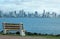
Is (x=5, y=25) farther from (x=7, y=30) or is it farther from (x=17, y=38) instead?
(x=17, y=38)

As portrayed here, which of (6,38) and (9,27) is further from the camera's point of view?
(9,27)

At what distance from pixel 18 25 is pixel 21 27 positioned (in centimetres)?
30

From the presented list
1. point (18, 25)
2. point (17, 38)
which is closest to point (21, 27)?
point (18, 25)

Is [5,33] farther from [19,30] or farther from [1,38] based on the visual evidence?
[1,38]

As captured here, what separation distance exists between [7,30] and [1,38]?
346 cm

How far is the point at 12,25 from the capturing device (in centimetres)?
1988

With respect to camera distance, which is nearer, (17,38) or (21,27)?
(17,38)

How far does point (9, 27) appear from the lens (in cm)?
2000

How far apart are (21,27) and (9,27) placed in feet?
3.27

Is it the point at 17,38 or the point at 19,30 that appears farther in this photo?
the point at 19,30

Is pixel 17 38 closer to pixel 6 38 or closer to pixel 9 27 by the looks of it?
pixel 6 38

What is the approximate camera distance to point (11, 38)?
16.8 meters

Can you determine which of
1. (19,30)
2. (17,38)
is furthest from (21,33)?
(17,38)

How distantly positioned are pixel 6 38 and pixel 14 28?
128 inches
